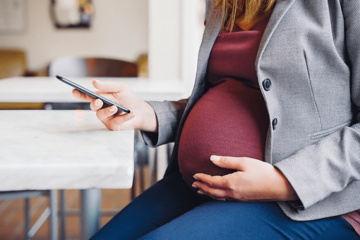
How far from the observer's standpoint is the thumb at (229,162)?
0.71 meters

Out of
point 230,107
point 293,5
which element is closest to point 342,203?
point 230,107

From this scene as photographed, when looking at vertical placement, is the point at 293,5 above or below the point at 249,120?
above

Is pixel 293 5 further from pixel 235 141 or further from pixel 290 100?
pixel 235 141

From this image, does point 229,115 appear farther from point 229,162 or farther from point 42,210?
point 42,210

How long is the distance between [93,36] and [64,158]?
5.36m

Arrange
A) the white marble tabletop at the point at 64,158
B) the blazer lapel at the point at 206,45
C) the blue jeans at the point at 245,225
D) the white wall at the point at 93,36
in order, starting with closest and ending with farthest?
the white marble tabletop at the point at 64,158 < the blue jeans at the point at 245,225 < the blazer lapel at the point at 206,45 < the white wall at the point at 93,36

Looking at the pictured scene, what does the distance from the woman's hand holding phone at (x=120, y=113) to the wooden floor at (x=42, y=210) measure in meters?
1.50

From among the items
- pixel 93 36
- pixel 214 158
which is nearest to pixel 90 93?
pixel 214 158

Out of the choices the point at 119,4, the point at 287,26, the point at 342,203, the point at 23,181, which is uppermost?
the point at 119,4

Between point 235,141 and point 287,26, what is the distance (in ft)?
0.86

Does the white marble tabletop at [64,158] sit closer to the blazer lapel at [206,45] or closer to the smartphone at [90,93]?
the smartphone at [90,93]

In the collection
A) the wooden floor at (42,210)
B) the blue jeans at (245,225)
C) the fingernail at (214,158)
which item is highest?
the fingernail at (214,158)

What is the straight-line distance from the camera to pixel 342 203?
0.72 meters

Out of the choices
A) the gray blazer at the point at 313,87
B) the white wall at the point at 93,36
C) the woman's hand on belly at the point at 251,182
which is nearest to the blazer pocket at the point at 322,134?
the gray blazer at the point at 313,87
